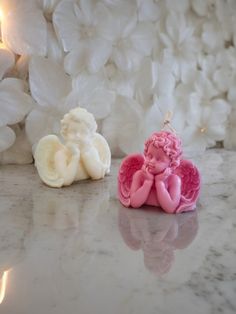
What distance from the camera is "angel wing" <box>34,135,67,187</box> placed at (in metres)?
1.03

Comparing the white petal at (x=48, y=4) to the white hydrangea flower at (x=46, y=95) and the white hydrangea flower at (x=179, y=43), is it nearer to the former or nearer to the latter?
the white hydrangea flower at (x=46, y=95)

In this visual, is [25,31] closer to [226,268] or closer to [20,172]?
[20,172]

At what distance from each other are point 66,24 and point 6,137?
0.35 meters

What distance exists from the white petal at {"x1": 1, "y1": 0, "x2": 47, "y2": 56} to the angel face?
0.49m

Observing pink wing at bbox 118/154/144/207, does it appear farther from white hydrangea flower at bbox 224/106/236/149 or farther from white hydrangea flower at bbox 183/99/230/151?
white hydrangea flower at bbox 224/106/236/149

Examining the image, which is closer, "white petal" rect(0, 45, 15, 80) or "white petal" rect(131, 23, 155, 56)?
"white petal" rect(0, 45, 15, 80)

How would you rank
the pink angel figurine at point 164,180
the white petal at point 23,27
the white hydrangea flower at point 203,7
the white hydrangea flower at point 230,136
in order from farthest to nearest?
the white hydrangea flower at point 230,136
the white hydrangea flower at point 203,7
the white petal at point 23,27
the pink angel figurine at point 164,180

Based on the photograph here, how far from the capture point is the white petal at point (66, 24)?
1.14 metres

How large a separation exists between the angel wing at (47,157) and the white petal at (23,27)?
28 centimetres

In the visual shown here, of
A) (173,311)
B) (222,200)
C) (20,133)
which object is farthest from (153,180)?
(20,133)

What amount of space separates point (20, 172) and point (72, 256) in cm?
57

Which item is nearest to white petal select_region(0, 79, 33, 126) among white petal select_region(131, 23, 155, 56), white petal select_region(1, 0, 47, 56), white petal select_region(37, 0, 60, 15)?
white petal select_region(1, 0, 47, 56)

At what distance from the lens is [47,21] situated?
1.17 meters

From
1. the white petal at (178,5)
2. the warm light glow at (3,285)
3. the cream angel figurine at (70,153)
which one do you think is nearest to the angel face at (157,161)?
the cream angel figurine at (70,153)
